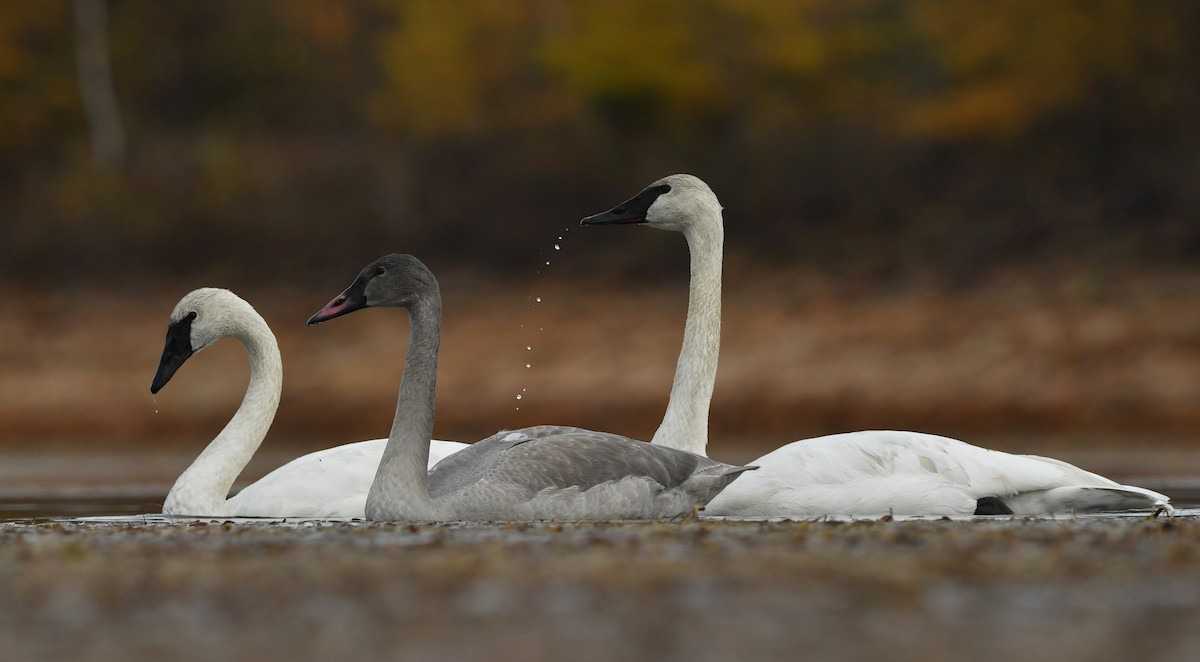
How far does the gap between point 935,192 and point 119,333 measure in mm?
11155

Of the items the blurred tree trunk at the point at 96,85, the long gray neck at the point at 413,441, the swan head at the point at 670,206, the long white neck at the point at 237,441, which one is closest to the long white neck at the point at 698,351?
the swan head at the point at 670,206

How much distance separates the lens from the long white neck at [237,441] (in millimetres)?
11805

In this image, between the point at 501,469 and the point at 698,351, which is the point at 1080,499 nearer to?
the point at 698,351

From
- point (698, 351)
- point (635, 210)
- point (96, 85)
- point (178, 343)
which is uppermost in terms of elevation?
point (96, 85)

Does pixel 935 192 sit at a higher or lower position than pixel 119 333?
higher

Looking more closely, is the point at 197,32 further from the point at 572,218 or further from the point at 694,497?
the point at 694,497

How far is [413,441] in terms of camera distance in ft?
33.0

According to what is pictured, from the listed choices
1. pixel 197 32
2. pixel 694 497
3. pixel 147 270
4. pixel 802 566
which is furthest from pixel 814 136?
pixel 802 566

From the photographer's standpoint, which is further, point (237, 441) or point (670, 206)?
point (237, 441)

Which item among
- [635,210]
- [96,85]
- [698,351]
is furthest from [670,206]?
[96,85]

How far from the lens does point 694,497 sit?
1034 cm

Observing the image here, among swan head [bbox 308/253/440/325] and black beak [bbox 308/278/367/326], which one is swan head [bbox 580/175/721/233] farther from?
black beak [bbox 308/278/367/326]

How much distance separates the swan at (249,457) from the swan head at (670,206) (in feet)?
5.40

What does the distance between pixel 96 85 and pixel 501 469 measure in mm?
27584
